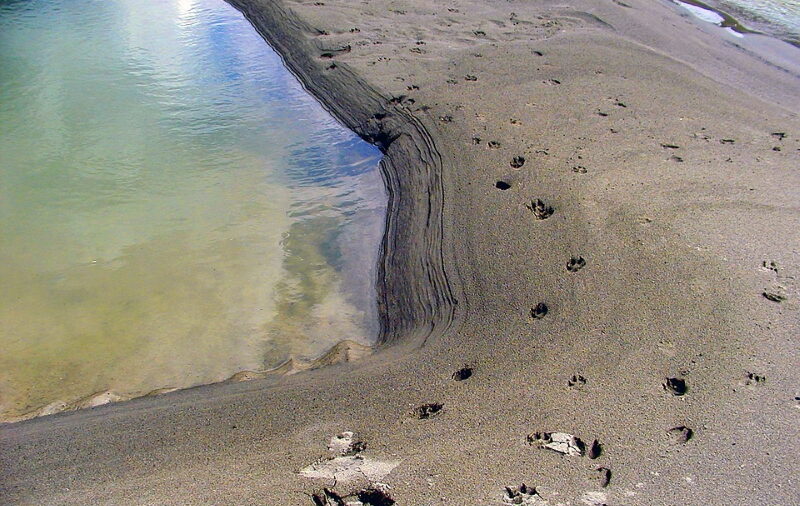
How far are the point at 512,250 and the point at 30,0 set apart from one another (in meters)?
11.1

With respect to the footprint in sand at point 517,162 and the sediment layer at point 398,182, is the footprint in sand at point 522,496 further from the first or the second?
the footprint in sand at point 517,162

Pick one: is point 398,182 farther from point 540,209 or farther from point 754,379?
point 754,379

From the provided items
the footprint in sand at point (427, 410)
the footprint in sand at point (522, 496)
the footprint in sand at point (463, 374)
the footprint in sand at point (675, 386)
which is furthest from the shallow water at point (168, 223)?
the footprint in sand at point (675, 386)

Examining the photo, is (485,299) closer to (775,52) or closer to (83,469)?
(83,469)

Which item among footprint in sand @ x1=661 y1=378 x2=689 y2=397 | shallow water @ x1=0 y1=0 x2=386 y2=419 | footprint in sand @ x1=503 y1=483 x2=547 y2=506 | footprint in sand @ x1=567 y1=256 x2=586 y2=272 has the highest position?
footprint in sand @ x1=567 y1=256 x2=586 y2=272

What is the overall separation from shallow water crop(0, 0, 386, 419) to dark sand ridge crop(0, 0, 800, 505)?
43 cm

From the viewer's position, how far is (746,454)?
2.90m

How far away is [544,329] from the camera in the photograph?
389 cm

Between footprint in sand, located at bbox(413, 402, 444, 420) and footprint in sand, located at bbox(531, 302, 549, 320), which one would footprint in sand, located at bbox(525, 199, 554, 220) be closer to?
footprint in sand, located at bbox(531, 302, 549, 320)

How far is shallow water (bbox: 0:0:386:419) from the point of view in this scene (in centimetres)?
438

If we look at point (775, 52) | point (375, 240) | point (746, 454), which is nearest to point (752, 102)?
point (775, 52)

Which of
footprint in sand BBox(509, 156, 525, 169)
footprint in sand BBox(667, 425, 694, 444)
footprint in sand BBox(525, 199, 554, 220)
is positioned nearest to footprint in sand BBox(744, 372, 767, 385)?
footprint in sand BBox(667, 425, 694, 444)

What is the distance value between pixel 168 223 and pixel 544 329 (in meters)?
3.62

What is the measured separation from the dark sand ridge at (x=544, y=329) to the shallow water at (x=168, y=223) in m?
0.43
